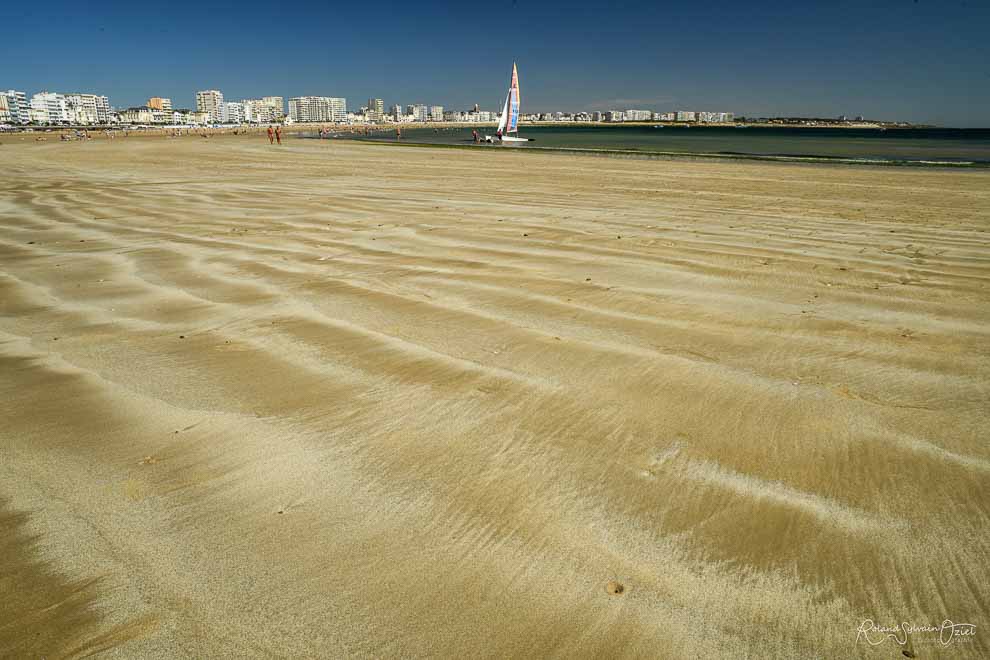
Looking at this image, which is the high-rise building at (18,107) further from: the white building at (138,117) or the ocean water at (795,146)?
the ocean water at (795,146)

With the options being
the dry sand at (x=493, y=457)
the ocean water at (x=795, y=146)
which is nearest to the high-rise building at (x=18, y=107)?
the ocean water at (x=795, y=146)

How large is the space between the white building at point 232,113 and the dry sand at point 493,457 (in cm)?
20531

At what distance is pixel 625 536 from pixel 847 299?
292cm

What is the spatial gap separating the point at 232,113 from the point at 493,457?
21626cm

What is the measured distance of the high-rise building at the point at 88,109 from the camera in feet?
509

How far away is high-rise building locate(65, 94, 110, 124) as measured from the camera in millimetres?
155000

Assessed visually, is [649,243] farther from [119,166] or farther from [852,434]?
[119,166]

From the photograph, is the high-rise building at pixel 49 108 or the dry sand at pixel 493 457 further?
the high-rise building at pixel 49 108

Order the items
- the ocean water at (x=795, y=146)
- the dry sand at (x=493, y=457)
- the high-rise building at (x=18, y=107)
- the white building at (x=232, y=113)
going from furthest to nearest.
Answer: the white building at (x=232, y=113), the high-rise building at (x=18, y=107), the ocean water at (x=795, y=146), the dry sand at (x=493, y=457)

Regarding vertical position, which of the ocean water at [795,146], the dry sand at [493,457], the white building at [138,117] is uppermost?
the white building at [138,117]

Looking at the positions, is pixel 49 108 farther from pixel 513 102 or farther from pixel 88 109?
pixel 513 102

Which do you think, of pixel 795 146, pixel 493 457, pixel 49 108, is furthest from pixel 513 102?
pixel 49 108

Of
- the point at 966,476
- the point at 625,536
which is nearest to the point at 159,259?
the point at 625,536

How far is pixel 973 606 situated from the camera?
1325mm
